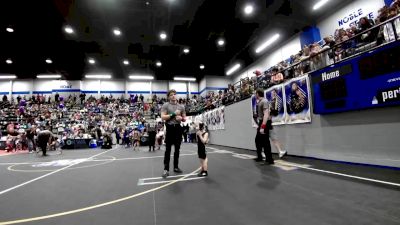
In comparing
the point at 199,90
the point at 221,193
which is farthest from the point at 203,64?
the point at 221,193

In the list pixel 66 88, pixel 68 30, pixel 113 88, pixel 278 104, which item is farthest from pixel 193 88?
pixel 278 104

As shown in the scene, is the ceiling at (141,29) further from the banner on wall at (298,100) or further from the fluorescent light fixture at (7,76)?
the banner on wall at (298,100)

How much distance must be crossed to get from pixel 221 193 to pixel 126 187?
1627mm

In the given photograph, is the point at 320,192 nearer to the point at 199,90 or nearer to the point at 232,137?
the point at 232,137

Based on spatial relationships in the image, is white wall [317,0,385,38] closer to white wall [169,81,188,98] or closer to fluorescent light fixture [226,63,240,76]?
fluorescent light fixture [226,63,240,76]

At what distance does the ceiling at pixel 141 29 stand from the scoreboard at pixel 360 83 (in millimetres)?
8706

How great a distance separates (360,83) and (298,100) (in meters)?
2.05

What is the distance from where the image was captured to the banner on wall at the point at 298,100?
21.6ft

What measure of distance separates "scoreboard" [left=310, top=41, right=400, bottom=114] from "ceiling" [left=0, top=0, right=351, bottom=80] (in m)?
8.71

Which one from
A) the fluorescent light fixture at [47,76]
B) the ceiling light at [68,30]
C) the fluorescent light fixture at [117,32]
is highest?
the fluorescent light fixture at [47,76]

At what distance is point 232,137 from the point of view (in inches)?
487

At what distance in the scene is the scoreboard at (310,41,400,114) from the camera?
170 inches

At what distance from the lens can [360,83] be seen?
498 cm

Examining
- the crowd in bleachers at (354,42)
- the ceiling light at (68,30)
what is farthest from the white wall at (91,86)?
the crowd in bleachers at (354,42)
